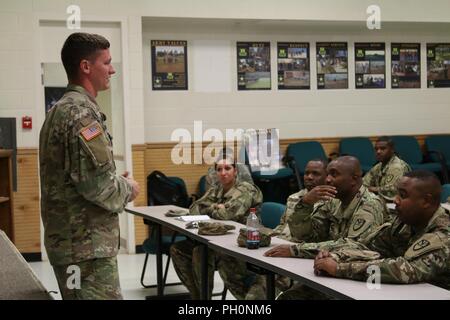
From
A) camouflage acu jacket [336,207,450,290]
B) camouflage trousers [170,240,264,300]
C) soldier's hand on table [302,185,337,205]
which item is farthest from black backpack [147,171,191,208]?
camouflage acu jacket [336,207,450,290]

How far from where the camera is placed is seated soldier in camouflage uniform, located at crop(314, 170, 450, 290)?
2.39 metres

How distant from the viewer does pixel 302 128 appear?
7848 mm

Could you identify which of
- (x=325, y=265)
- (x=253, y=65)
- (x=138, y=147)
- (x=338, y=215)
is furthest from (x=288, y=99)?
(x=325, y=265)

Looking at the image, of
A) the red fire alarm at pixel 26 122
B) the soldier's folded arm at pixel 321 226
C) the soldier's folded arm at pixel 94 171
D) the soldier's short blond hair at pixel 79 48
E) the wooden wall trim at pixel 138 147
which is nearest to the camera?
the soldier's folded arm at pixel 94 171

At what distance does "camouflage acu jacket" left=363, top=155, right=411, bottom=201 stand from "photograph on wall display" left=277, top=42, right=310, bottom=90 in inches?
69.1

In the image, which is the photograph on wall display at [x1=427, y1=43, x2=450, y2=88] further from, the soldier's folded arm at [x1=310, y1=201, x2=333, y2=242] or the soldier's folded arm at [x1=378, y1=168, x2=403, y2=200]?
the soldier's folded arm at [x1=310, y1=201, x2=333, y2=242]

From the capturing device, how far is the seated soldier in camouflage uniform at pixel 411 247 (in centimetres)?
239

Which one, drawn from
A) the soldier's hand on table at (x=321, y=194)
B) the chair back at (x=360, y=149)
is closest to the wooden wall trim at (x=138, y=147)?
the chair back at (x=360, y=149)

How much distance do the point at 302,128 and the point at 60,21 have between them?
123 inches

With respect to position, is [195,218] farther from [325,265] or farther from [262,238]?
[325,265]

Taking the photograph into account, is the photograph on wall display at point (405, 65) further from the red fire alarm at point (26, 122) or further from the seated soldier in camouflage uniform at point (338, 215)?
the seated soldier in camouflage uniform at point (338, 215)

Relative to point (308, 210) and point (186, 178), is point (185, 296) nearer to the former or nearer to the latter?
point (308, 210)

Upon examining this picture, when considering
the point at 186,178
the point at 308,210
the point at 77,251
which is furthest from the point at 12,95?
the point at 77,251

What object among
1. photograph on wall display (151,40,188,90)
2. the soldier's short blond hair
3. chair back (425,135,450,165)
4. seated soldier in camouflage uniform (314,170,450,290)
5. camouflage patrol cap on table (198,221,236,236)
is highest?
photograph on wall display (151,40,188,90)
